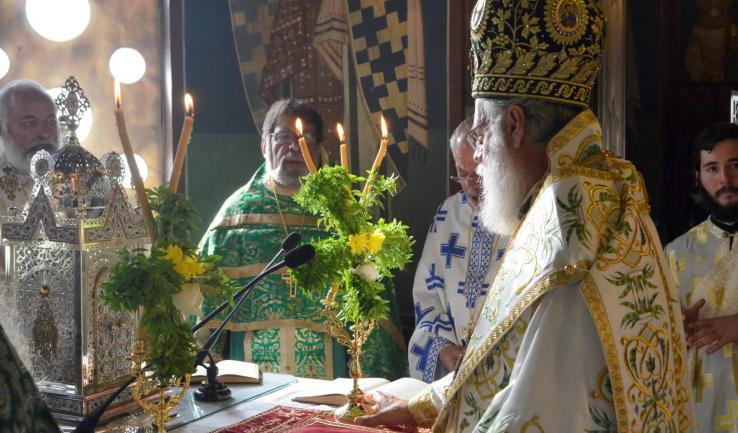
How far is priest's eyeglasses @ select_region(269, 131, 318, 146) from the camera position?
4.62 m

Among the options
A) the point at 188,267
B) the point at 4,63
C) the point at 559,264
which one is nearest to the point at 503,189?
the point at 559,264

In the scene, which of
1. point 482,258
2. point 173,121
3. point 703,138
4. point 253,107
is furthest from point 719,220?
point 173,121

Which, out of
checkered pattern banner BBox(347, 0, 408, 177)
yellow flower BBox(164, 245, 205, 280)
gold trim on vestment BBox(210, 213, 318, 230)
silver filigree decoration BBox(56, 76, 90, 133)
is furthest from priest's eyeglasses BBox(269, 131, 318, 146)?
yellow flower BBox(164, 245, 205, 280)

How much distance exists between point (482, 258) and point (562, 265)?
2356 millimetres

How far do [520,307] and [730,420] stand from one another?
7.70ft

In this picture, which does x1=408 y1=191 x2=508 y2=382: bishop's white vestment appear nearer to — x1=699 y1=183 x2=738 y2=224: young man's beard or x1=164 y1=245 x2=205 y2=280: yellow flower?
x1=699 y1=183 x2=738 y2=224: young man's beard

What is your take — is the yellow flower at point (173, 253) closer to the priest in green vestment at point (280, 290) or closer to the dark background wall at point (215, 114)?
the priest in green vestment at point (280, 290)

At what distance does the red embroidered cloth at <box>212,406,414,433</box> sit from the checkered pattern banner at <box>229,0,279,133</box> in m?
3.51

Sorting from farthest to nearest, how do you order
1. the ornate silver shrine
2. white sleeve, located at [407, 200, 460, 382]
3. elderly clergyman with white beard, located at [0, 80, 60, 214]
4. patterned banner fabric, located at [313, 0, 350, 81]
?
patterned banner fabric, located at [313, 0, 350, 81], elderly clergyman with white beard, located at [0, 80, 60, 214], white sleeve, located at [407, 200, 460, 382], the ornate silver shrine

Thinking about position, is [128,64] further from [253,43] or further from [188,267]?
[188,267]

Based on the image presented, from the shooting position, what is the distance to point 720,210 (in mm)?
3807

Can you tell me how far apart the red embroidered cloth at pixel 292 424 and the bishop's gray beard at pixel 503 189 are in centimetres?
58

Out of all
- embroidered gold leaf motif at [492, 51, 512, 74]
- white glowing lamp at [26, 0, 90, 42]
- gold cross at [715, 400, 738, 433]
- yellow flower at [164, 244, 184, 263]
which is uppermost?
white glowing lamp at [26, 0, 90, 42]

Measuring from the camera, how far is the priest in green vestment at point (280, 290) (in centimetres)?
447
